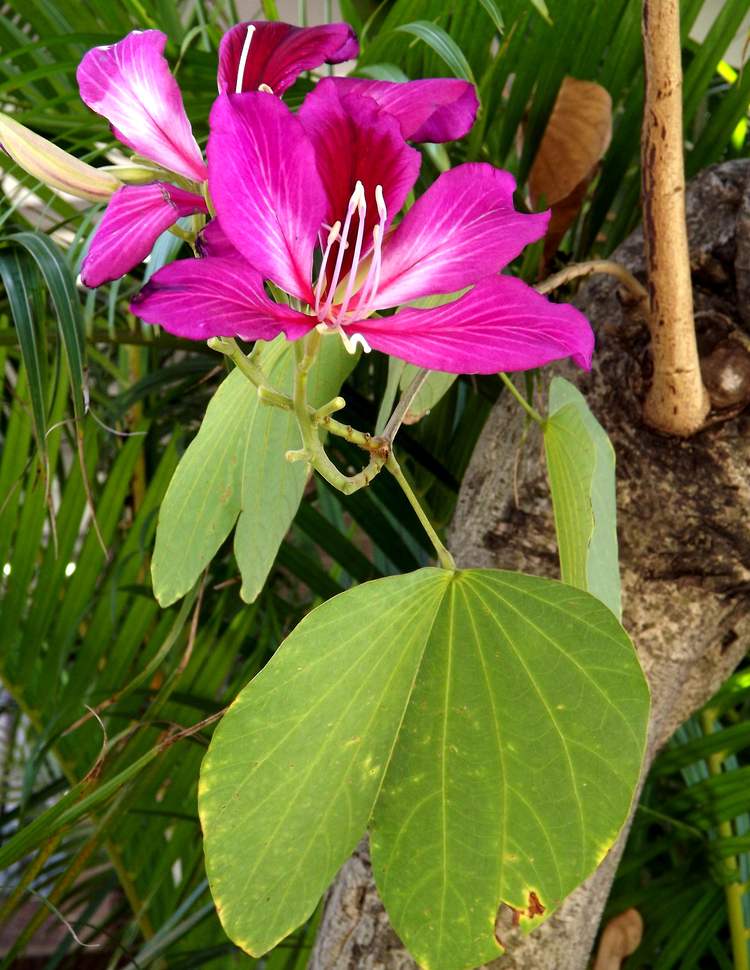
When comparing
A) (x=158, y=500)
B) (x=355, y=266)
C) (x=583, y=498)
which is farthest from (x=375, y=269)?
(x=158, y=500)

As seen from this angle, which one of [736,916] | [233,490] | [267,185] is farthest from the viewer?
[736,916]

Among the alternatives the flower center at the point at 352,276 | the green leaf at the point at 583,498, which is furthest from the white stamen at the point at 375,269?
the green leaf at the point at 583,498

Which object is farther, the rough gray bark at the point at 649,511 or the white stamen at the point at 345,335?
the rough gray bark at the point at 649,511

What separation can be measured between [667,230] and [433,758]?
0.77ft

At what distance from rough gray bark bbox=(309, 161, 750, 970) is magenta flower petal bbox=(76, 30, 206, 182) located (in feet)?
0.82

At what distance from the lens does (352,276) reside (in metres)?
0.23

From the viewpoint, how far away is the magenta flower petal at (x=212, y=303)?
0.22 metres

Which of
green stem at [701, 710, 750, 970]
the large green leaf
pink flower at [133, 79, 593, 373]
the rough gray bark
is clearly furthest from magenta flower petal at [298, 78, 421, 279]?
green stem at [701, 710, 750, 970]

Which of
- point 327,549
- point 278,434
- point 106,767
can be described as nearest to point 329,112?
point 278,434

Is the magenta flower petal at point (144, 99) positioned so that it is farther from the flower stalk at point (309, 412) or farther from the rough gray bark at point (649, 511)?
the rough gray bark at point (649, 511)

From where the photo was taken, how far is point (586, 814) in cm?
28

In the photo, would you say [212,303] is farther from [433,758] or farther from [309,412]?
[433,758]

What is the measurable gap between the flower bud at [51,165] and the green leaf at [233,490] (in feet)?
0.39

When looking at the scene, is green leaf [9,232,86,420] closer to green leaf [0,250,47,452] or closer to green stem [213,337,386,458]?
green leaf [0,250,47,452]
